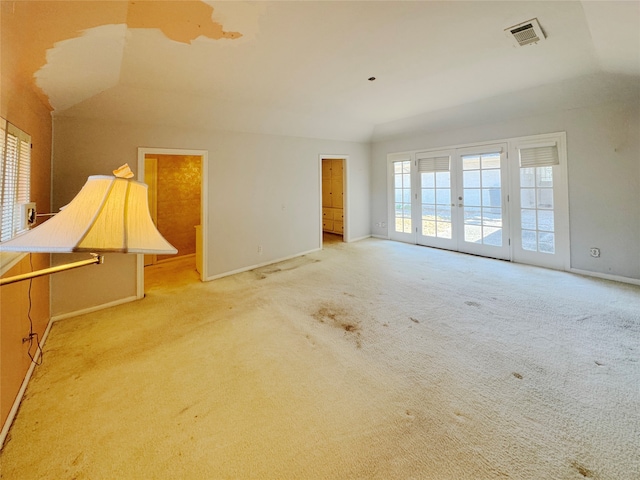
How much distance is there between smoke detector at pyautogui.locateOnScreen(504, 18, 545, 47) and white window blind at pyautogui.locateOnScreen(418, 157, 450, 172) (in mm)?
2963

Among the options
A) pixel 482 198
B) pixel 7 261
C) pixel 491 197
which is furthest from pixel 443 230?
pixel 7 261

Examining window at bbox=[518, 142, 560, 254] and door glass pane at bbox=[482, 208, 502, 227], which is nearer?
window at bbox=[518, 142, 560, 254]

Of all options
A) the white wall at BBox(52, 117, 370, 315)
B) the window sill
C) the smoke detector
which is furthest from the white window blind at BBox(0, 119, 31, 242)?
the smoke detector

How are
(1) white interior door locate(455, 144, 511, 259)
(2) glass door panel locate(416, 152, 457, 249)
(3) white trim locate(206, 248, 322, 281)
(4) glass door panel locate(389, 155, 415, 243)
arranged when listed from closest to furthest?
1. (3) white trim locate(206, 248, 322, 281)
2. (1) white interior door locate(455, 144, 511, 259)
3. (2) glass door panel locate(416, 152, 457, 249)
4. (4) glass door panel locate(389, 155, 415, 243)

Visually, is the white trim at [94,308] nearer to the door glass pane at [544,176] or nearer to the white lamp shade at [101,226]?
the white lamp shade at [101,226]

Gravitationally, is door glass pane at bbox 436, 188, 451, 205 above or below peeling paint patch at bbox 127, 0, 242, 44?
below

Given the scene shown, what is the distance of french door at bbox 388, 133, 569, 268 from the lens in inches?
164

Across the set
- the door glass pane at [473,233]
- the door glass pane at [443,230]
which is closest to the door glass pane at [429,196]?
the door glass pane at [443,230]

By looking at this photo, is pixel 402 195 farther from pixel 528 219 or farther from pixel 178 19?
pixel 178 19

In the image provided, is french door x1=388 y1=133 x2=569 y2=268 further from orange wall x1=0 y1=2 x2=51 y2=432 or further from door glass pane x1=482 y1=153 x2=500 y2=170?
orange wall x1=0 y1=2 x2=51 y2=432

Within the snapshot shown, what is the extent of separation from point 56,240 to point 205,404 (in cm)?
138

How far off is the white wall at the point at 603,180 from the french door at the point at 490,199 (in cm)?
14

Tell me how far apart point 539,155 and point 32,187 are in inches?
247

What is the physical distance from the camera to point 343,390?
5.88 feet
